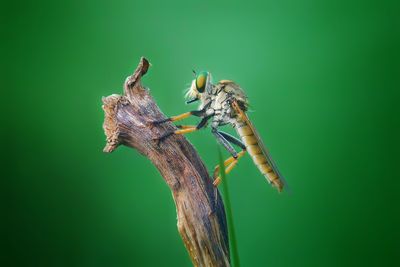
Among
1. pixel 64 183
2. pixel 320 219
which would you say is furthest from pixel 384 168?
pixel 64 183

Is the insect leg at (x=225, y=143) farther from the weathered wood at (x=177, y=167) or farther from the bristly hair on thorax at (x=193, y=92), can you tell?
the weathered wood at (x=177, y=167)

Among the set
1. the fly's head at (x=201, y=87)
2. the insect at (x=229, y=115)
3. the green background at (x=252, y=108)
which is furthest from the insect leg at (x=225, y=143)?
the green background at (x=252, y=108)

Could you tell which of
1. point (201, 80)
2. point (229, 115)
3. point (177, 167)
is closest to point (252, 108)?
point (229, 115)

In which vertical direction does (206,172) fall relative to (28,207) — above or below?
below

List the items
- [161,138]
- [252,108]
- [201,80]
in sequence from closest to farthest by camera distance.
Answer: [161,138], [201,80], [252,108]

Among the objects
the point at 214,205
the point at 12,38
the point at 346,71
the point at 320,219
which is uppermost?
the point at 12,38

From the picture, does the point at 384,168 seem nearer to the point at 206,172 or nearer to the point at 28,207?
the point at 206,172

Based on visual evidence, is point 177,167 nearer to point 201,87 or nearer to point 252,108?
point 201,87

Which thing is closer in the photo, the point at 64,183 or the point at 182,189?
the point at 182,189
